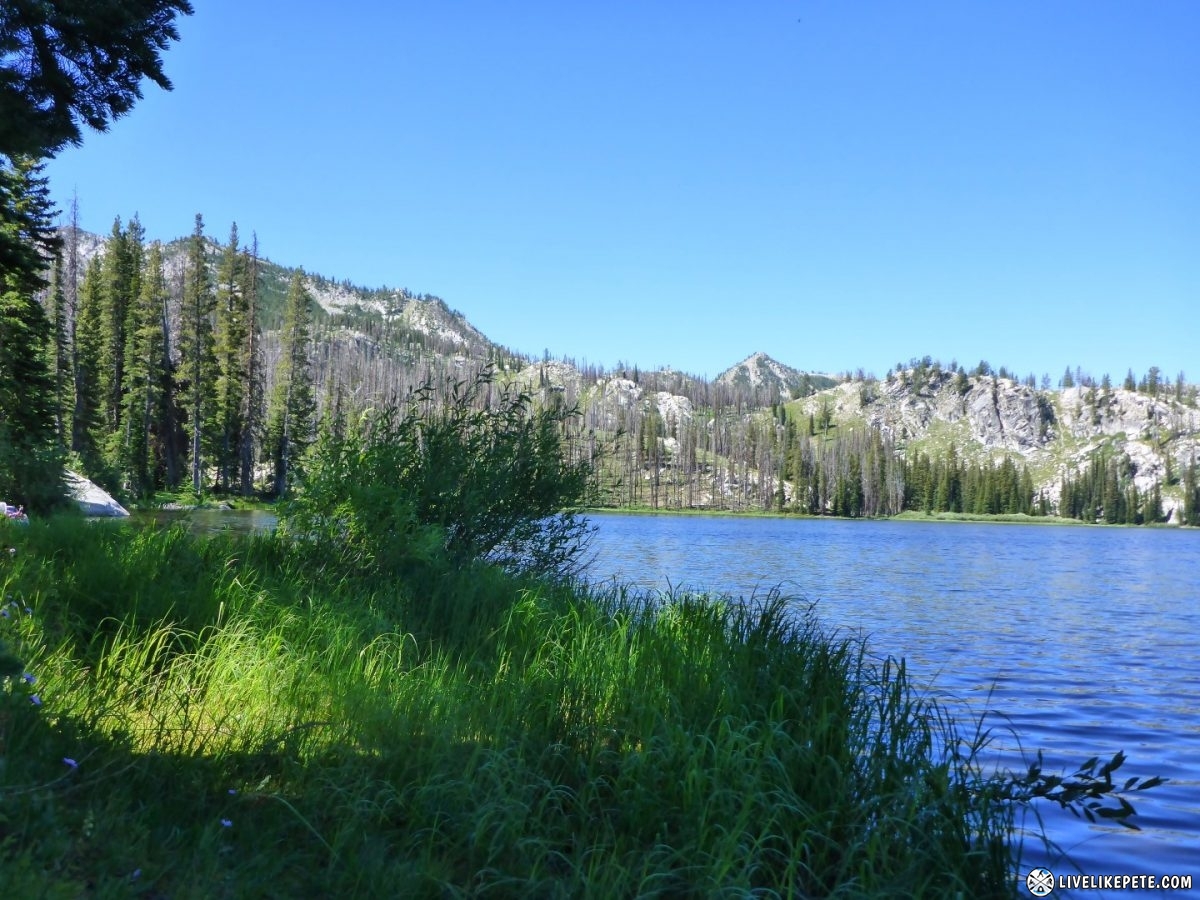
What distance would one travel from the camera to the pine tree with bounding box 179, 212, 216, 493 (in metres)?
61.6

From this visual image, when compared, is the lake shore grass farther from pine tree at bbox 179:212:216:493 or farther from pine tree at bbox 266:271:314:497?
pine tree at bbox 266:271:314:497

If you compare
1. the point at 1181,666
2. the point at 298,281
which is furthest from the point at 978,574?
the point at 298,281

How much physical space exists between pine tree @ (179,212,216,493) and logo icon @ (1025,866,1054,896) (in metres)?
62.5

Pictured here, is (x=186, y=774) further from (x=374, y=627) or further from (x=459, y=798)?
(x=374, y=627)

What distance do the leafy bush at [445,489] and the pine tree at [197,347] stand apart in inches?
2121

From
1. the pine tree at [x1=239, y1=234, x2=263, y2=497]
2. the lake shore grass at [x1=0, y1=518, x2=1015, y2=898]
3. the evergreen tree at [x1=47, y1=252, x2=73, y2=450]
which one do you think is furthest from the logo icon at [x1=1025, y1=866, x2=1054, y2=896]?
the pine tree at [x1=239, y1=234, x2=263, y2=497]

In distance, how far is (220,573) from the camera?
28.0ft

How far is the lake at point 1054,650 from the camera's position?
775 centimetres

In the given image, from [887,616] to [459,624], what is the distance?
49.9ft

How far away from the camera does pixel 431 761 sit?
5.08 metres

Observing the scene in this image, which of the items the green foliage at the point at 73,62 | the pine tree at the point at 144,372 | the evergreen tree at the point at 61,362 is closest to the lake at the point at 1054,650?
the green foliage at the point at 73,62

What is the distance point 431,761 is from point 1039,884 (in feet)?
12.7

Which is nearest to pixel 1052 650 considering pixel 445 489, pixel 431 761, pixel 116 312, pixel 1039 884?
pixel 445 489

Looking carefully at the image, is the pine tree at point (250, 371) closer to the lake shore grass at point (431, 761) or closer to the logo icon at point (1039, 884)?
the lake shore grass at point (431, 761)
